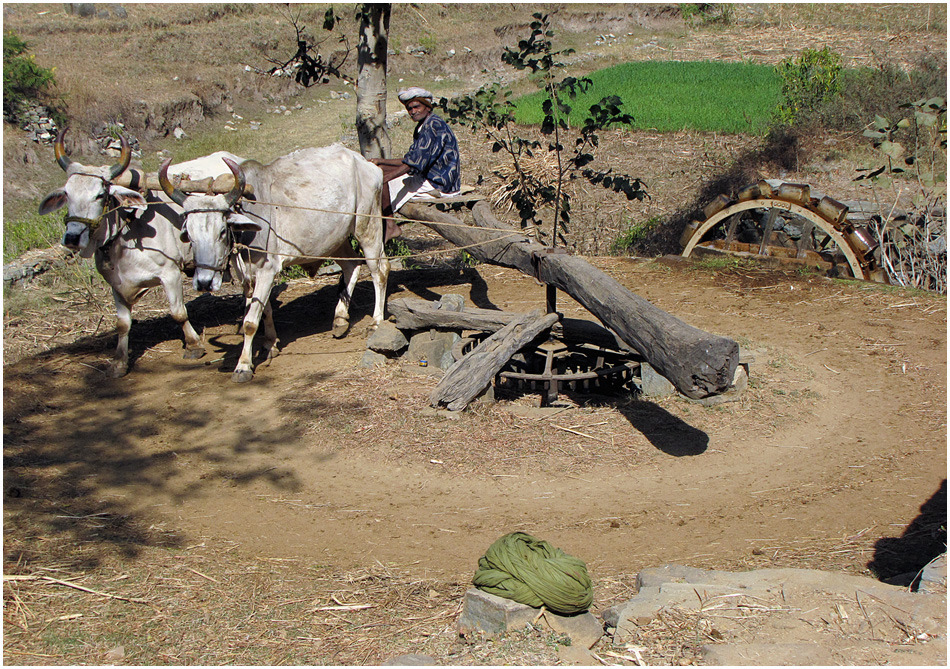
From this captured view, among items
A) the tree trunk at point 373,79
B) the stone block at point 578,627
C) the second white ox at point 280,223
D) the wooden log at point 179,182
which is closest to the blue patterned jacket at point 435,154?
the second white ox at point 280,223

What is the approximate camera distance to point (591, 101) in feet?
53.1

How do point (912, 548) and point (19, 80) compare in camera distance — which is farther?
point (19, 80)

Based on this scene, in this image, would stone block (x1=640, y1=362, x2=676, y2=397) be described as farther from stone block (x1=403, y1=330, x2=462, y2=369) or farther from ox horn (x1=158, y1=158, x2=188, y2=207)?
ox horn (x1=158, y1=158, x2=188, y2=207)

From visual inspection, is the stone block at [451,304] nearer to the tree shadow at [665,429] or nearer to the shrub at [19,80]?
the tree shadow at [665,429]

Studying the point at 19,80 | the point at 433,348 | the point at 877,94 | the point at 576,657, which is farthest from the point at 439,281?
the point at 19,80

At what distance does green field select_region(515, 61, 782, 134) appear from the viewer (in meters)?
14.7

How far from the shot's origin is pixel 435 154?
7.88m

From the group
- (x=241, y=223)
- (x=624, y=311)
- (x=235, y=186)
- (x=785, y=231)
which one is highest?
(x=235, y=186)

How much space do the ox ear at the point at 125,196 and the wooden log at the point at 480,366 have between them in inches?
108

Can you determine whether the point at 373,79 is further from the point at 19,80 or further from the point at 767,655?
the point at 19,80

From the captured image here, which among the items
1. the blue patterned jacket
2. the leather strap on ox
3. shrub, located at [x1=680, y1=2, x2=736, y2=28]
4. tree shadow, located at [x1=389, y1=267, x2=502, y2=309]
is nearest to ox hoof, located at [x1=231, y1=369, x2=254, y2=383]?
the leather strap on ox

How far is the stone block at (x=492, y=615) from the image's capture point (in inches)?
132

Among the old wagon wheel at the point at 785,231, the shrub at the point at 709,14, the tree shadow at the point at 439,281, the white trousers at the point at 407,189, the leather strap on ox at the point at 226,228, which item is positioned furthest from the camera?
the shrub at the point at 709,14

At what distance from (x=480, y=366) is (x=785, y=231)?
5748mm
